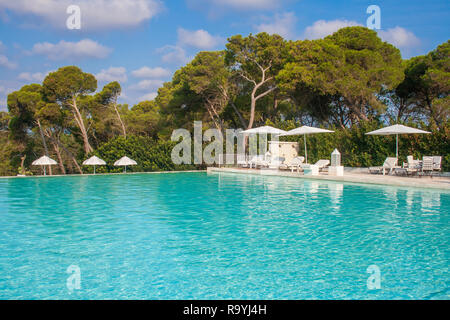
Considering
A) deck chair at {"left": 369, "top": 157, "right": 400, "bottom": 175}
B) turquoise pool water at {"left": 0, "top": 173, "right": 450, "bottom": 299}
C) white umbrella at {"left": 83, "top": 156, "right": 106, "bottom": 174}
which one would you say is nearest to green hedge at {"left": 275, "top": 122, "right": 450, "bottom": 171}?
deck chair at {"left": 369, "top": 157, "right": 400, "bottom": 175}

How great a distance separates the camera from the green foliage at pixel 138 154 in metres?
20.3

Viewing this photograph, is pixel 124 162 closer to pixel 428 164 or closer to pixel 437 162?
pixel 428 164

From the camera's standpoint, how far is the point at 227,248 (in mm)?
5074

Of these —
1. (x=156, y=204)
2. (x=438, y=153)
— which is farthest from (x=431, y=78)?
(x=156, y=204)

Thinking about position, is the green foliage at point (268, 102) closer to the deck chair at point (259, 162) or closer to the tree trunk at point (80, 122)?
the tree trunk at point (80, 122)

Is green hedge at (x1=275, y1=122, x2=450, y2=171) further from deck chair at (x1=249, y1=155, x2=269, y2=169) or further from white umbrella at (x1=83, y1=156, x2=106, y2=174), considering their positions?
white umbrella at (x1=83, y1=156, x2=106, y2=174)

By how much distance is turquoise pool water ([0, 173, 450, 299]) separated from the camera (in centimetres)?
369

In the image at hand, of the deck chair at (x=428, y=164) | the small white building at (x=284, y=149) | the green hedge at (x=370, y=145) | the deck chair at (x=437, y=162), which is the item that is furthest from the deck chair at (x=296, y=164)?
the deck chair at (x=437, y=162)

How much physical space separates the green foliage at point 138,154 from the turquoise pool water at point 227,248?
11064mm

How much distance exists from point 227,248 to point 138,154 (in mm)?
16213

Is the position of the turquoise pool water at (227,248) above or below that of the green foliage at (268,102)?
Result: below

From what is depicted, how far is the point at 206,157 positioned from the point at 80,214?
45.2 feet

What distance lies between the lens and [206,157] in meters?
21.3
